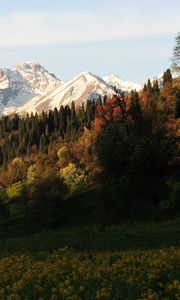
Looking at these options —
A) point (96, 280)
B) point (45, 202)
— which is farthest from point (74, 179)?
point (96, 280)

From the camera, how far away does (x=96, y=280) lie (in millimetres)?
14766

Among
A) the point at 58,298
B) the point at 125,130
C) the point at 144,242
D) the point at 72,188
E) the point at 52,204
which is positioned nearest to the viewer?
the point at 58,298

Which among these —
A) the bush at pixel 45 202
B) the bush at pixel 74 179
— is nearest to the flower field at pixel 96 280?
the bush at pixel 45 202

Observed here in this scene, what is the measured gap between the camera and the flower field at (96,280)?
1270 centimetres

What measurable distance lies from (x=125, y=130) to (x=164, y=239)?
39.1m

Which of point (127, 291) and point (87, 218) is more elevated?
point (127, 291)

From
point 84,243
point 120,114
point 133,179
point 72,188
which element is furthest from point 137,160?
point 72,188

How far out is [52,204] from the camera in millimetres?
108188

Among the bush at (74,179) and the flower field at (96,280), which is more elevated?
the flower field at (96,280)

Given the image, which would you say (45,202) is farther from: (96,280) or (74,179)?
(96,280)

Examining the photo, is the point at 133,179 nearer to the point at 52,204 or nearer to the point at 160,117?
the point at 160,117

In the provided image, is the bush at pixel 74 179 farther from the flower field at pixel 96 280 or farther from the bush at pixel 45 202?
the flower field at pixel 96 280

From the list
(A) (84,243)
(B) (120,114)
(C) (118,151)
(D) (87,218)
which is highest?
(B) (120,114)

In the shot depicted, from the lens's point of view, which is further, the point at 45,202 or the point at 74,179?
the point at 74,179
